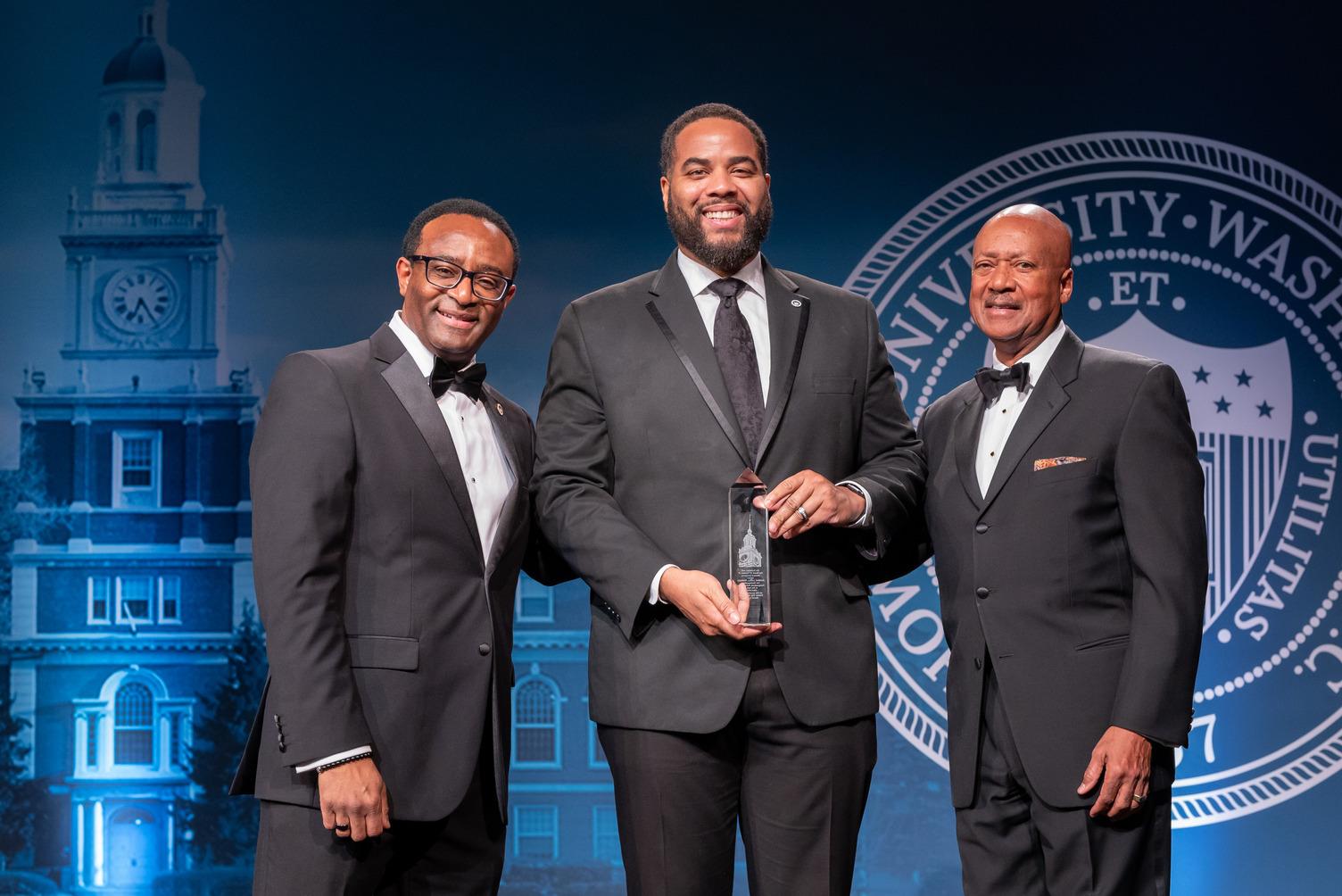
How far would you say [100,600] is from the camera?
4.80m

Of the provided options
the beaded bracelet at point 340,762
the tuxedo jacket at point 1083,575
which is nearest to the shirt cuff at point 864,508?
the tuxedo jacket at point 1083,575

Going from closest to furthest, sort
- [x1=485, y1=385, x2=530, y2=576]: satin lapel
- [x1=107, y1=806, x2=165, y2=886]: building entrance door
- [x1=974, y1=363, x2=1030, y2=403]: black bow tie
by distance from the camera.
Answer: [x1=485, y1=385, x2=530, y2=576]: satin lapel < [x1=974, y1=363, x2=1030, y2=403]: black bow tie < [x1=107, y1=806, x2=165, y2=886]: building entrance door

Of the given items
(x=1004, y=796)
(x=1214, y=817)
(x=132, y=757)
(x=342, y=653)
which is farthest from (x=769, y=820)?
(x=132, y=757)

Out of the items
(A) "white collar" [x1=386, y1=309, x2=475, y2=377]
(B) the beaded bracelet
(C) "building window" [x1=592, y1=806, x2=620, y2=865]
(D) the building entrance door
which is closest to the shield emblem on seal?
(C) "building window" [x1=592, y1=806, x2=620, y2=865]

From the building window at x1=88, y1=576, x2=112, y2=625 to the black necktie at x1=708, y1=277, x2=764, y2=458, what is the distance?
326 centimetres

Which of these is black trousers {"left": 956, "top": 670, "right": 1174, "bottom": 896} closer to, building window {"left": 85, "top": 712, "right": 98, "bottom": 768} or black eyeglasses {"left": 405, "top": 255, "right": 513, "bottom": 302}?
black eyeglasses {"left": 405, "top": 255, "right": 513, "bottom": 302}

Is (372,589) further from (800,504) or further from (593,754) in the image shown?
(593,754)

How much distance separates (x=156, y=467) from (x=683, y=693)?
10.4 feet

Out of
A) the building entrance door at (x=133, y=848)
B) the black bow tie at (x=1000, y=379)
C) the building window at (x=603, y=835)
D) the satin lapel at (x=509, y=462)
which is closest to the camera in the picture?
the satin lapel at (x=509, y=462)

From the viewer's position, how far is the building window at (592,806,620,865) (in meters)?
4.79

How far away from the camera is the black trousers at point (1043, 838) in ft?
8.06

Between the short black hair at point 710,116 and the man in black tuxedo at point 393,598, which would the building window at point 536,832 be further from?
the short black hair at point 710,116

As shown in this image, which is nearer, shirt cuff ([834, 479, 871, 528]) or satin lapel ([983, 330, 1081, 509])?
shirt cuff ([834, 479, 871, 528])

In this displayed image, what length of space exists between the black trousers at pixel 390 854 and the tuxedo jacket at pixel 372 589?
49mm
